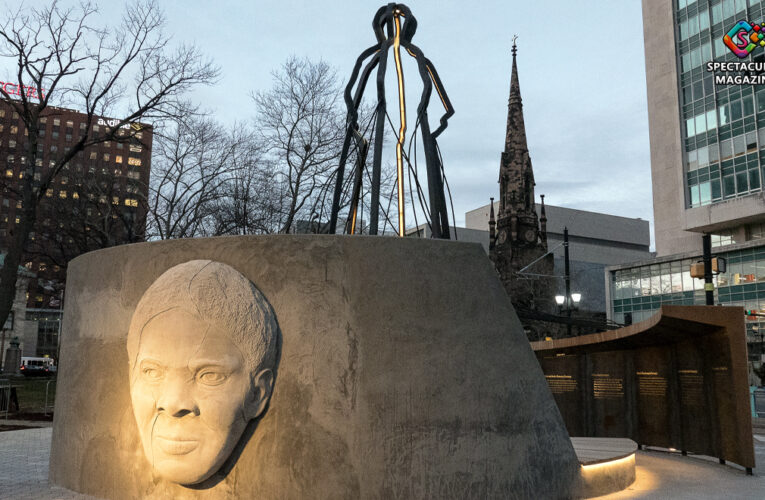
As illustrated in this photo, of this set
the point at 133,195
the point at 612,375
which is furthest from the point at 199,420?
the point at 133,195

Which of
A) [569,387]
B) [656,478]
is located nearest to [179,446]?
[656,478]

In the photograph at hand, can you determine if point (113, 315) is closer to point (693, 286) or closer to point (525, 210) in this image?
point (693, 286)

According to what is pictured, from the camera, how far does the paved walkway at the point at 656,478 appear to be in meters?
7.18

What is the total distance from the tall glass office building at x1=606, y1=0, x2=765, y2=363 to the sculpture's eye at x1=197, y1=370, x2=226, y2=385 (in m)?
33.9

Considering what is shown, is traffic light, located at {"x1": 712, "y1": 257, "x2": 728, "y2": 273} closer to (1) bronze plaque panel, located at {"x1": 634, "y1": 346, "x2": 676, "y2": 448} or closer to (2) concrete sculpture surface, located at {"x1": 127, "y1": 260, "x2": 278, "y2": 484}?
(1) bronze plaque panel, located at {"x1": 634, "y1": 346, "x2": 676, "y2": 448}

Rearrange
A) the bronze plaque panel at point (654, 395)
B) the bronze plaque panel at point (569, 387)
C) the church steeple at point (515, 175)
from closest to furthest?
the bronze plaque panel at point (654, 395) < the bronze plaque panel at point (569, 387) < the church steeple at point (515, 175)

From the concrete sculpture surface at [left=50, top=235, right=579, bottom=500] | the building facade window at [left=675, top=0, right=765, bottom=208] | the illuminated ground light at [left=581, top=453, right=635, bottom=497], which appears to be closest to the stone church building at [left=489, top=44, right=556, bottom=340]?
the building facade window at [left=675, top=0, right=765, bottom=208]

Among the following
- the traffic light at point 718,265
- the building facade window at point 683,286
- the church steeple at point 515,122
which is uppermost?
the church steeple at point 515,122

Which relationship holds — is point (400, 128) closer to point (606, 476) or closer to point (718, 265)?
point (606, 476)

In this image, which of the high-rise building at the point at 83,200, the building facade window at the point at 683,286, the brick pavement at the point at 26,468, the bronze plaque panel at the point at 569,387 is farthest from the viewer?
the building facade window at the point at 683,286

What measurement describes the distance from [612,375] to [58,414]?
957cm

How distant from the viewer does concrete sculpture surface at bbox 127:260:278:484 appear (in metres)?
5.65

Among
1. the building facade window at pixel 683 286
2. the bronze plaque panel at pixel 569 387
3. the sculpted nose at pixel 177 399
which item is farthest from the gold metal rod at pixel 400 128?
the building facade window at pixel 683 286

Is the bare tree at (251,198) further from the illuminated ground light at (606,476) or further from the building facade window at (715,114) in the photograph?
the building facade window at (715,114)
